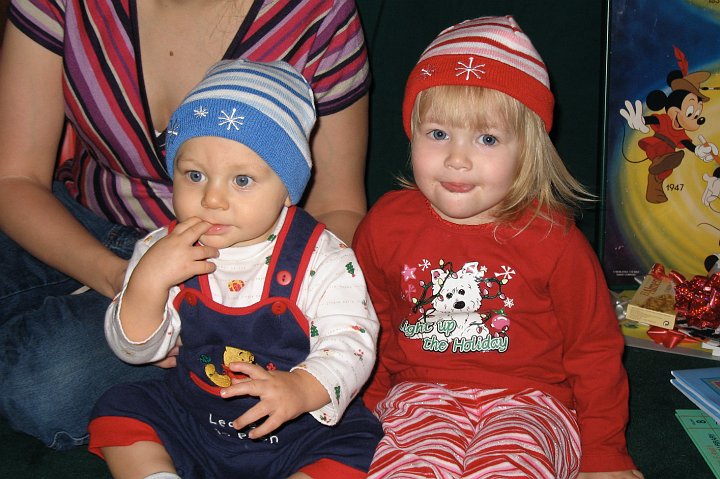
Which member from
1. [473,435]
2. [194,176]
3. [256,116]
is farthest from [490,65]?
[473,435]

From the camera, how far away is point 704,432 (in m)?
1.53

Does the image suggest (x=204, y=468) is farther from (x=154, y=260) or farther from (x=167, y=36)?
(x=167, y=36)

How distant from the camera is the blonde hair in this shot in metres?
1.26

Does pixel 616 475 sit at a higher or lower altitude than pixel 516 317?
lower

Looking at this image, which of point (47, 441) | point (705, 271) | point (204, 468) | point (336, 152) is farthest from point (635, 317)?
point (47, 441)

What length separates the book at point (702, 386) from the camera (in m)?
1.55

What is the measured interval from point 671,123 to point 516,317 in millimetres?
835

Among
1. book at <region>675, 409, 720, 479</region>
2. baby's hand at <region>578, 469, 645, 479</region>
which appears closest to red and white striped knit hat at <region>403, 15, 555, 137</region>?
baby's hand at <region>578, 469, 645, 479</region>

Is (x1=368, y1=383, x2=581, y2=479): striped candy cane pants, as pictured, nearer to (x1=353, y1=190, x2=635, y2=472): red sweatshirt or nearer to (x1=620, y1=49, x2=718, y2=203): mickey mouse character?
(x1=353, y1=190, x2=635, y2=472): red sweatshirt

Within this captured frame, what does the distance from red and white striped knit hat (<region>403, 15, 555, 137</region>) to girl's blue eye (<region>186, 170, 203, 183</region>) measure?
0.37m

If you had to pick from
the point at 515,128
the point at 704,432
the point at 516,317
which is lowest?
the point at 704,432

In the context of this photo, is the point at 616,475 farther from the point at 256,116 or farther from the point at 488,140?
the point at 256,116

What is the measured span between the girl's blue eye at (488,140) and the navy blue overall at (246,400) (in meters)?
0.29

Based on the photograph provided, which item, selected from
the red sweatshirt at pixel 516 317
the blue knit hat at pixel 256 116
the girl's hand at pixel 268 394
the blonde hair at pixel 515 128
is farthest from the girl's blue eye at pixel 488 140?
the girl's hand at pixel 268 394
